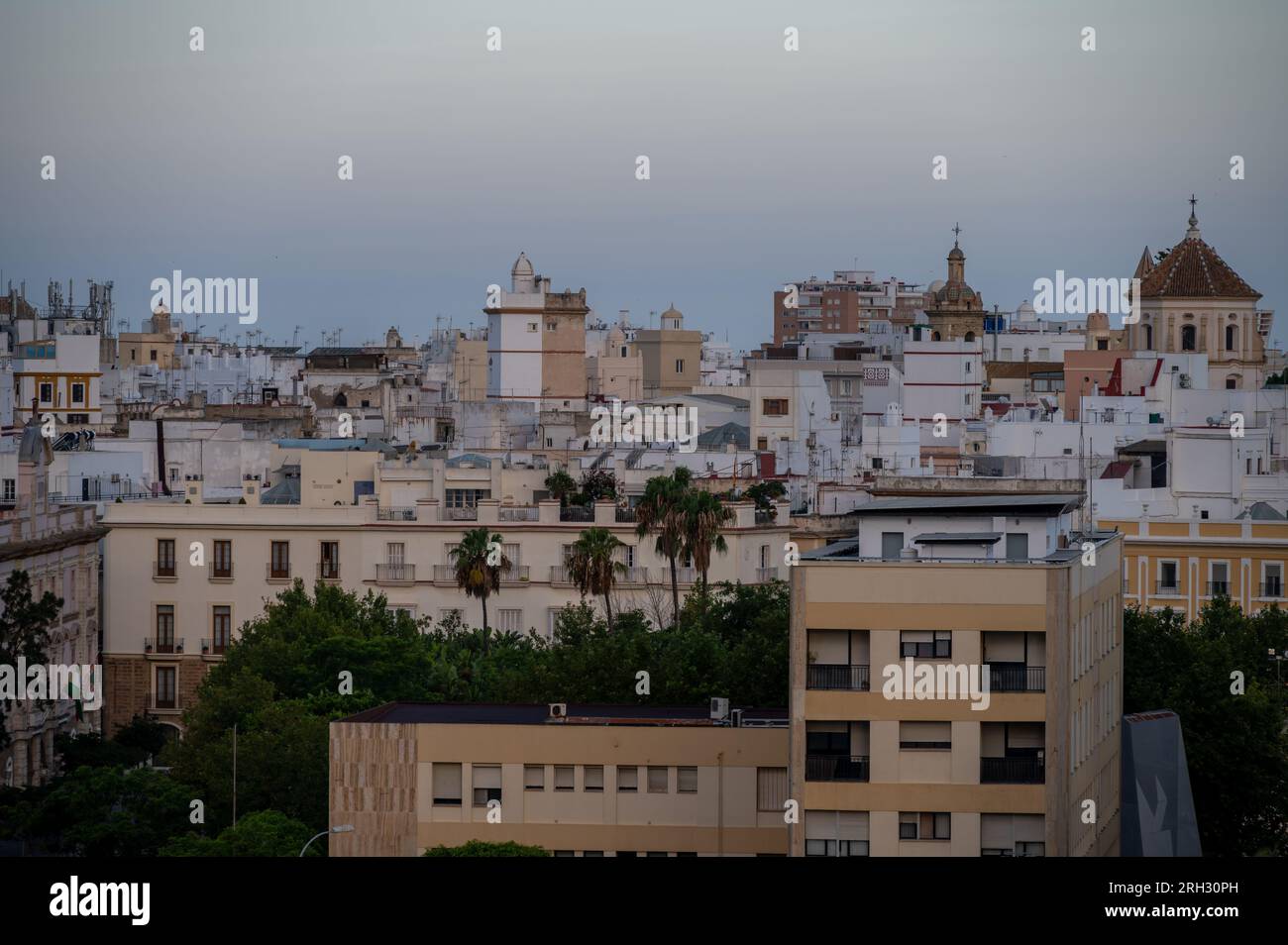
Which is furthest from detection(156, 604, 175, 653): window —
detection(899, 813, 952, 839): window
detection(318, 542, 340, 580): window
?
detection(899, 813, 952, 839): window

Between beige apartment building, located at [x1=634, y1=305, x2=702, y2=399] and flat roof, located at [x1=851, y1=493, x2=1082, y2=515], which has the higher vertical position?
beige apartment building, located at [x1=634, y1=305, x2=702, y2=399]

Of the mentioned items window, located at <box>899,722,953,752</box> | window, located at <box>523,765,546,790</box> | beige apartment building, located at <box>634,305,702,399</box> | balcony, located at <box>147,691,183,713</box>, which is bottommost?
balcony, located at <box>147,691,183,713</box>

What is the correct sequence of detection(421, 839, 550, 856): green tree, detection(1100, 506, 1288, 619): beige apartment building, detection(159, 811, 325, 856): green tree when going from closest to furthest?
1. detection(421, 839, 550, 856): green tree
2. detection(159, 811, 325, 856): green tree
3. detection(1100, 506, 1288, 619): beige apartment building

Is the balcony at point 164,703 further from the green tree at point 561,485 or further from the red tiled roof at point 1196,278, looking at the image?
the red tiled roof at point 1196,278

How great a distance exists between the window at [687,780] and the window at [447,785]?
264cm

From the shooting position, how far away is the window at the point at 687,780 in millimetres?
33031

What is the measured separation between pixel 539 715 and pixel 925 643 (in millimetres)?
7573

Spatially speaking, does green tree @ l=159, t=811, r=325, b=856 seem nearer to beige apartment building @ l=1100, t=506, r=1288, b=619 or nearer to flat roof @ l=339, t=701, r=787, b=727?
flat roof @ l=339, t=701, r=787, b=727

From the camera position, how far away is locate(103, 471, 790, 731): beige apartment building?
200 feet

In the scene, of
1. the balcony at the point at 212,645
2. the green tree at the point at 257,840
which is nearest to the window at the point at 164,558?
the balcony at the point at 212,645

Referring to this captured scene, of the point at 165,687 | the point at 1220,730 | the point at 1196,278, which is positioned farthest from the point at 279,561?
the point at 1196,278

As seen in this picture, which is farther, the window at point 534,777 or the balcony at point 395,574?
the balcony at point 395,574

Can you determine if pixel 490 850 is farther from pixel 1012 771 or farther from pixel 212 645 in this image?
pixel 212 645

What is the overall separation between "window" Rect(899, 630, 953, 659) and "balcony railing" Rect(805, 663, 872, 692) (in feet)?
1.61
